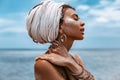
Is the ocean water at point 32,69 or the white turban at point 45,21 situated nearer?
the white turban at point 45,21

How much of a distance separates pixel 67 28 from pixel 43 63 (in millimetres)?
232

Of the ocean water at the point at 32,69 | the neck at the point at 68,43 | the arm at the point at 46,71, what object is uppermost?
the neck at the point at 68,43

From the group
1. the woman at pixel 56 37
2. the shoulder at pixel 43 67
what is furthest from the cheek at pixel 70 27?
the shoulder at pixel 43 67

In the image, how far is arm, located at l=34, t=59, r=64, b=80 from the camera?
236 cm

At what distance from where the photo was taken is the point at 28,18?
245cm

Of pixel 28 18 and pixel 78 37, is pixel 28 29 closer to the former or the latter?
pixel 28 18

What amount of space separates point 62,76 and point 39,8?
40cm

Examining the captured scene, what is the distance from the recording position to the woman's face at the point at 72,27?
2.41 m

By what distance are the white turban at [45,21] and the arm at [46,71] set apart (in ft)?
0.43

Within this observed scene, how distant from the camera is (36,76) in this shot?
2.40m

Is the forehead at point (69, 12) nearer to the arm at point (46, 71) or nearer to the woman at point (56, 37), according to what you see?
the woman at point (56, 37)

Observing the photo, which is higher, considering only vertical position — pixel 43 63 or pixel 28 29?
pixel 28 29

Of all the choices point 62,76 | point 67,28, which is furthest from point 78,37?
point 62,76

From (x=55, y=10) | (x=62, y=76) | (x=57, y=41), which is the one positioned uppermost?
(x=55, y=10)
